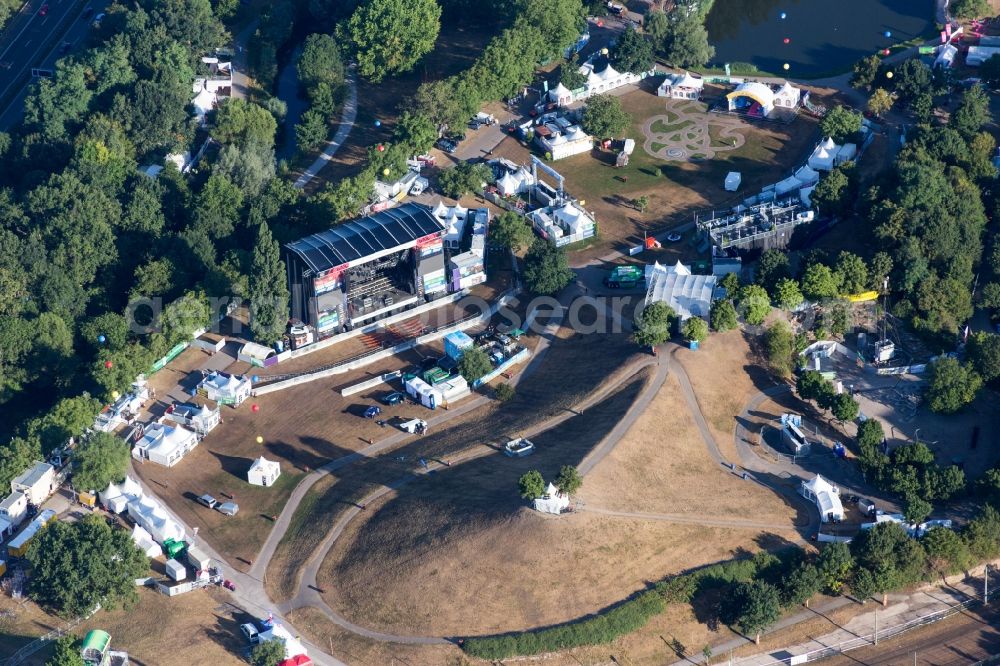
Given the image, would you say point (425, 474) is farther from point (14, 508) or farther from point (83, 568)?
point (14, 508)

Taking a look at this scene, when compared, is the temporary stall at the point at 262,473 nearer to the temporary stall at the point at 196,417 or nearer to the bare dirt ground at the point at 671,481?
the temporary stall at the point at 196,417

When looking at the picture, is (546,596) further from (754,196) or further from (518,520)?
(754,196)

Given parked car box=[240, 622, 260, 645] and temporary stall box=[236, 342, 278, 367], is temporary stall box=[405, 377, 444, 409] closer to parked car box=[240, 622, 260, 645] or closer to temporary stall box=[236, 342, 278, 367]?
temporary stall box=[236, 342, 278, 367]

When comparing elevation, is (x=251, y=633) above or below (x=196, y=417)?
below

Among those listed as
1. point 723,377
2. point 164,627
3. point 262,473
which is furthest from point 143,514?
point 723,377

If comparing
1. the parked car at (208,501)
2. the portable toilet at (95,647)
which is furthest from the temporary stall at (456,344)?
the portable toilet at (95,647)

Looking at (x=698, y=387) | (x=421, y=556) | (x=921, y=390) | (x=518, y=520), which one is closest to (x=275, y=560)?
(x=421, y=556)
